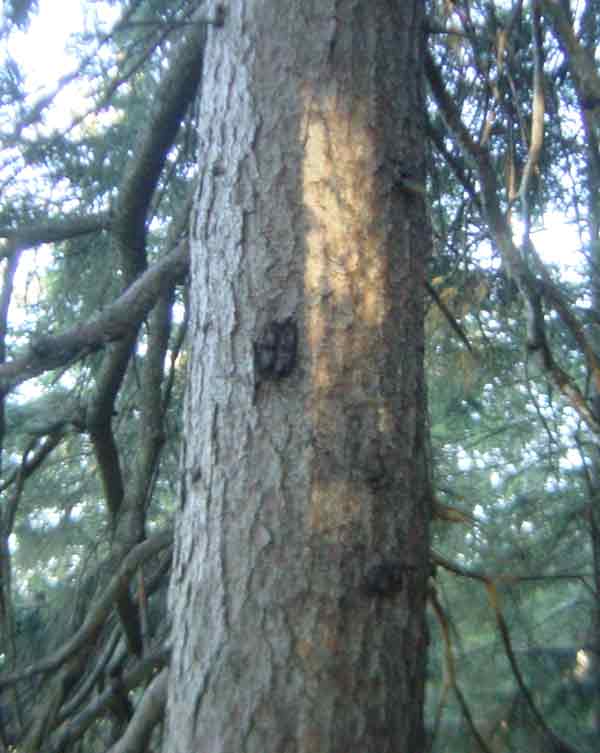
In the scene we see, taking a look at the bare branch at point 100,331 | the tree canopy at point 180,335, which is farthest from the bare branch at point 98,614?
the bare branch at point 100,331

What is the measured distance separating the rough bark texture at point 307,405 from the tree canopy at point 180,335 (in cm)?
15

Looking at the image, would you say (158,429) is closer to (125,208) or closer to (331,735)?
(125,208)

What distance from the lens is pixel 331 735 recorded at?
1469mm

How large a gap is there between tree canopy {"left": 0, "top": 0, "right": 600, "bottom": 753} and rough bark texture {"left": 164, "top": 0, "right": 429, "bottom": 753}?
148 millimetres

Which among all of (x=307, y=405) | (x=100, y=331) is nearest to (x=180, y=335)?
(x=100, y=331)

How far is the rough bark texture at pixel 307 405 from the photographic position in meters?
1.52

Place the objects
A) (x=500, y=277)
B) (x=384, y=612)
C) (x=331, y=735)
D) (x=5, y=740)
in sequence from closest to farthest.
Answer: (x=331, y=735), (x=384, y=612), (x=5, y=740), (x=500, y=277)

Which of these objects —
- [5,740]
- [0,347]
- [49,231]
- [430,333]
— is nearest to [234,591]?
[5,740]

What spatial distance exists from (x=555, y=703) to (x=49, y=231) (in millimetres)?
2277

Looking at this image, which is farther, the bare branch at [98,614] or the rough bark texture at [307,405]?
the bare branch at [98,614]

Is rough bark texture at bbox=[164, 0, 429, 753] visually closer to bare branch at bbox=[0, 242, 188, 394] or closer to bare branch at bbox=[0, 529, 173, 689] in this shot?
bare branch at bbox=[0, 242, 188, 394]

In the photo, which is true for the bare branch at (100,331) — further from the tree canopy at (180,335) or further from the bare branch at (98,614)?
the bare branch at (98,614)

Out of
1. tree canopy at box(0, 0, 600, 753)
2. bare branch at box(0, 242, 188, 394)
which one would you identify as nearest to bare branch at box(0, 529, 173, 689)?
tree canopy at box(0, 0, 600, 753)

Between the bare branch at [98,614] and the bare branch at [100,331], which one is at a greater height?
the bare branch at [100,331]
